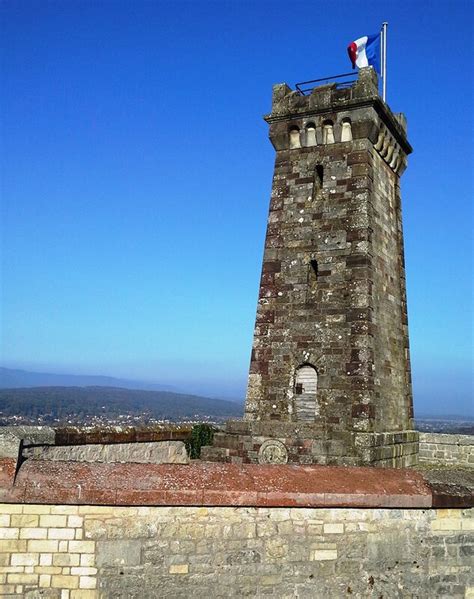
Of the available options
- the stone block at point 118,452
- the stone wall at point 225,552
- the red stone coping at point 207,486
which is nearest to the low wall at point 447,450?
the stone block at point 118,452

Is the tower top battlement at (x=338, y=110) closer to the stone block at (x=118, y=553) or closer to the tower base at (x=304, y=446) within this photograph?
the tower base at (x=304, y=446)

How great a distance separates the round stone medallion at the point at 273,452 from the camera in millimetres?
13383

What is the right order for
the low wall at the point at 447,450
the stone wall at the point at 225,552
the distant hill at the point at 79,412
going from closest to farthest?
the stone wall at the point at 225,552
the low wall at the point at 447,450
the distant hill at the point at 79,412

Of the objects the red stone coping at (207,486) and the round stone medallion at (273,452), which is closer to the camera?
the red stone coping at (207,486)

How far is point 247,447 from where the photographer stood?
547 inches

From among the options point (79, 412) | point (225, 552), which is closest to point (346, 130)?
point (225, 552)

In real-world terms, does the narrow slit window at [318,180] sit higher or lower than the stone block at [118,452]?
higher

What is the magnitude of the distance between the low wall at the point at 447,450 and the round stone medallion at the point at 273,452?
5.07 m

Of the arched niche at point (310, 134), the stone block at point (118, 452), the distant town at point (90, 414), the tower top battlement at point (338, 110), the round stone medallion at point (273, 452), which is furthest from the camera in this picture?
the distant town at point (90, 414)

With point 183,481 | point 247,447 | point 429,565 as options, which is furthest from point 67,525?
point 247,447

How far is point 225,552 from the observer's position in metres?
6.78

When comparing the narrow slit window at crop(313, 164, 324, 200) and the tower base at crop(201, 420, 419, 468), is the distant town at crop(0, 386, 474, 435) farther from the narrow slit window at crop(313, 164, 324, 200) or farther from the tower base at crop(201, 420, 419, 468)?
the narrow slit window at crop(313, 164, 324, 200)

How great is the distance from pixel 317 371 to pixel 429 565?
262 inches

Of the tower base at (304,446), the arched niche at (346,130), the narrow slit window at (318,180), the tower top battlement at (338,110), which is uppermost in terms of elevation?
the tower top battlement at (338,110)
